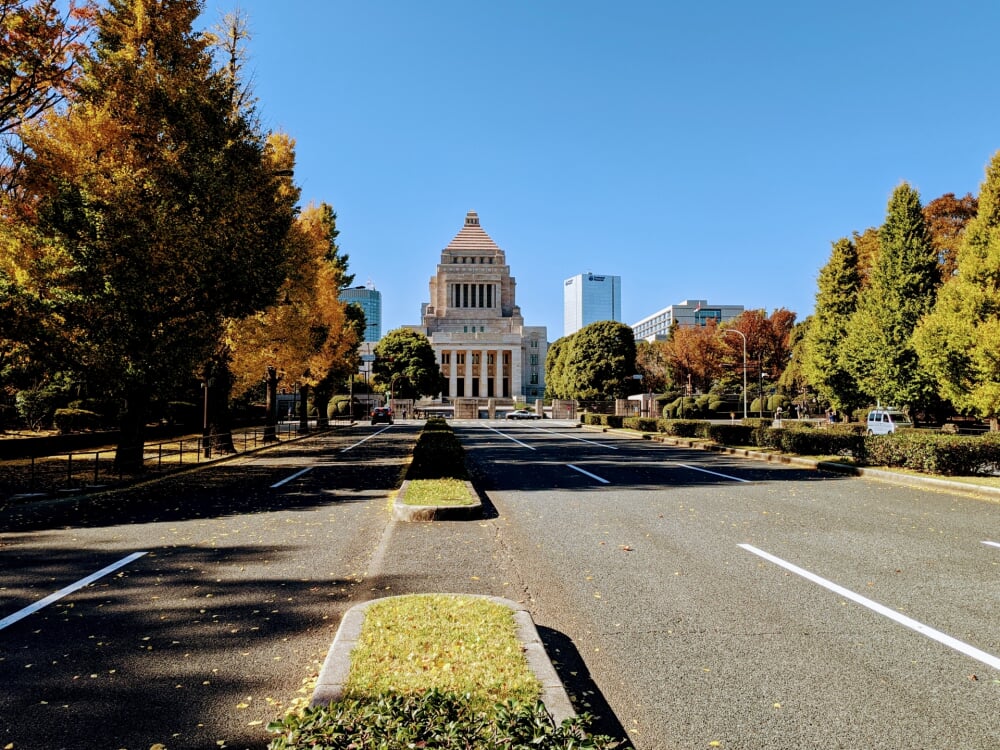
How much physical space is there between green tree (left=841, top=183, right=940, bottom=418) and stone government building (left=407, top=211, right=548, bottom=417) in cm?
6762

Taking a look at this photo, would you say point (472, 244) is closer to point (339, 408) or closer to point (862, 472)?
point (339, 408)

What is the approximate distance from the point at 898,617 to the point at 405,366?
85.6m

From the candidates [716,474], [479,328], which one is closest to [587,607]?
[716,474]

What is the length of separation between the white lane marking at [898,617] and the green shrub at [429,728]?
3.29m

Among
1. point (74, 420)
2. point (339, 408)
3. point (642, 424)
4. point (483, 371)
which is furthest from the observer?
point (483, 371)

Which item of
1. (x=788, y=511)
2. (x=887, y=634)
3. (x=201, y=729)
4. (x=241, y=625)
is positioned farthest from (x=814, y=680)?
(x=788, y=511)

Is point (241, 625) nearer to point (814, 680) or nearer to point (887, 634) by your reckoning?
point (814, 680)

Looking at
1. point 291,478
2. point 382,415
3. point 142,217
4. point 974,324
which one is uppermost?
point 142,217

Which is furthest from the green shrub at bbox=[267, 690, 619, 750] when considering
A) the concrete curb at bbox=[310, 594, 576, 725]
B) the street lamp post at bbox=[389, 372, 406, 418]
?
the street lamp post at bbox=[389, 372, 406, 418]

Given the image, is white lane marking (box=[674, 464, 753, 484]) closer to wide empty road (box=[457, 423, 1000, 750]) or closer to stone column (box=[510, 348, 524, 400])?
wide empty road (box=[457, 423, 1000, 750])

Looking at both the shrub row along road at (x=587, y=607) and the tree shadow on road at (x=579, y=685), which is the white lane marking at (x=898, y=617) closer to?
the shrub row along road at (x=587, y=607)

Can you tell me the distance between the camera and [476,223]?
491 ft

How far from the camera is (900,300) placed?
104ft

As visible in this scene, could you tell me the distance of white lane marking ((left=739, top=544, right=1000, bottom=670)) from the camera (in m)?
4.47
